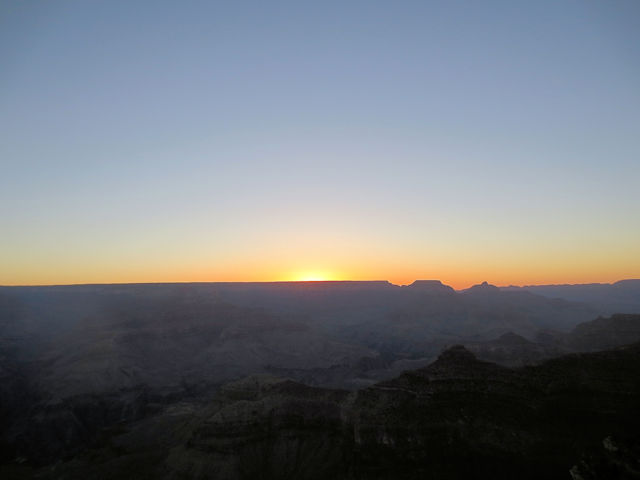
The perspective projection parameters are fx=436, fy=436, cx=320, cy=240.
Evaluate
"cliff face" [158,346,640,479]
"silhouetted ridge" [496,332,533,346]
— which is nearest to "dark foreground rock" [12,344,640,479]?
"cliff face" [158,346,640,479]

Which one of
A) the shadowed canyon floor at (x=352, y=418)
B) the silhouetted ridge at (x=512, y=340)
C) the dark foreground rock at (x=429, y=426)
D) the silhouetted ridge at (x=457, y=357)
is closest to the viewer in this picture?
the dark foreground rock at (x=429, y=426)

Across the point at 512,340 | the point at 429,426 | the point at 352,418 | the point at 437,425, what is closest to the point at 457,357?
the point at 437,425

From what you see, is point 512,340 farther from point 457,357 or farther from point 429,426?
point 429,426

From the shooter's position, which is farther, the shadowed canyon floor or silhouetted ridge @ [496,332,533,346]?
silhouetted ridge @ [496,332,533,346]

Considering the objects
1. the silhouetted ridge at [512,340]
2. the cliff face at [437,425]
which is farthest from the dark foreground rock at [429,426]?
the silhouetted ridge at [512,340]

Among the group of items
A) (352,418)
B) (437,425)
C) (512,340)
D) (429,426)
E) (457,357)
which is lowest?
(512,340)

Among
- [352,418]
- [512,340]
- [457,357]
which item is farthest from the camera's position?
[512,340]

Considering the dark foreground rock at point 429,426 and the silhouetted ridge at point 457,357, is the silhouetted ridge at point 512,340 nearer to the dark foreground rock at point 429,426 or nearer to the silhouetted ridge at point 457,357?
the dark foreground rock at point 429,426

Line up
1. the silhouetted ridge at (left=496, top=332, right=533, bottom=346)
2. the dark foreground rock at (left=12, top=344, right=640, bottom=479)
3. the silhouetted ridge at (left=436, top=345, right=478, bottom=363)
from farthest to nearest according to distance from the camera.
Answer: the silhouetted ridge at (left=496, top=332, right=533, bottom=346) < the silhouetted ridge at (left=436, top=345, right=478, bottom=363) < the dark foreground rock at (left=12, top=344, right=640, bottom=479)

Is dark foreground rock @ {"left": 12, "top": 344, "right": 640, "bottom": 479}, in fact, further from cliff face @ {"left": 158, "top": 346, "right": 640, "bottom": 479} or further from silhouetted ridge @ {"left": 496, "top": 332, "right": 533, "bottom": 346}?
silhouetted ridge @ {"left": 496, "top": 332, "right": 533, "bottom": 346}

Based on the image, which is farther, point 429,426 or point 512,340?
point 512,340

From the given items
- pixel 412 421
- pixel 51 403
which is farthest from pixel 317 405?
pixel 51 403

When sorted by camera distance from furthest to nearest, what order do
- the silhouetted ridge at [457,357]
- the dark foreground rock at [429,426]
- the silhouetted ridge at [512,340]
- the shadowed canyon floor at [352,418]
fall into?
the silhouetted ridge at [512,340], the silhouetted ridge at [457,357], the shadowed canyon floor at [352,418], the dark foreground rock at [429,426]
